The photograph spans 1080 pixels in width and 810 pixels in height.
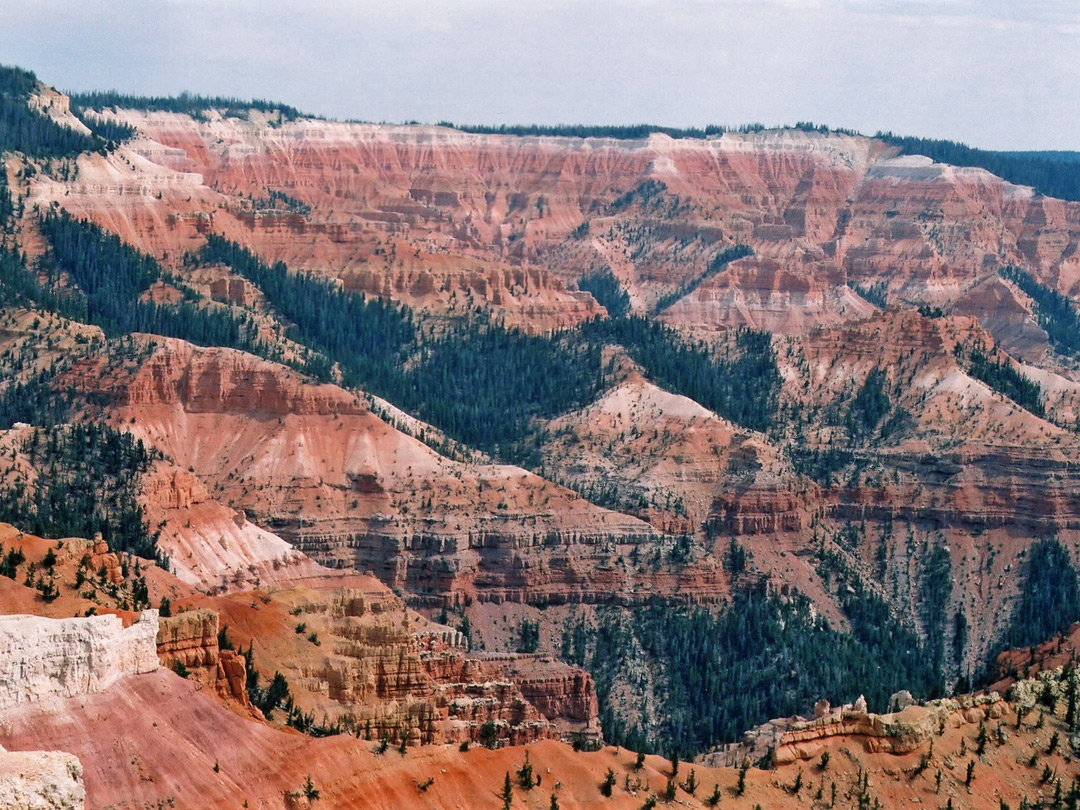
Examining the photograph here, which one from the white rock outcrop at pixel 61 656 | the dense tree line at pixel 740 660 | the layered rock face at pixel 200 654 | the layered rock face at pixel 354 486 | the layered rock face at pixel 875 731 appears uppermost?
the white rock outcrop at pixel 61 656

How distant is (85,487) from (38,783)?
93805 millimetres

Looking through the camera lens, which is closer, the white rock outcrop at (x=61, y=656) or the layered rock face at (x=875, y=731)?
the white rock outcrop at (x=61, y=656)

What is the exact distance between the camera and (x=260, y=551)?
15625 centimetres

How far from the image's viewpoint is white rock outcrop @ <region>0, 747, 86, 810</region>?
200 ft

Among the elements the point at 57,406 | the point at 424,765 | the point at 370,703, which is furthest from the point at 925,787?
the point at 57,406

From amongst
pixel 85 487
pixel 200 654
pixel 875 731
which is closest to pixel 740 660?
pixel 85 487

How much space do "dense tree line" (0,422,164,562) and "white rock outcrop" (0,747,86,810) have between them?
6908 centimetres

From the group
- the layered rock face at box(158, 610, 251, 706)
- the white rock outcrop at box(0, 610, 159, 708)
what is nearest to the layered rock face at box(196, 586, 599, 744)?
the layered rock face at box(158, 610, 251, 706)

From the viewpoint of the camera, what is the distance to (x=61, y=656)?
8038cm

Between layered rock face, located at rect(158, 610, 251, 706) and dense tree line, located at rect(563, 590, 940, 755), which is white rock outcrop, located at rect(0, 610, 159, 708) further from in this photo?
dense tree line, located at rect(563, 590, 940, 755)

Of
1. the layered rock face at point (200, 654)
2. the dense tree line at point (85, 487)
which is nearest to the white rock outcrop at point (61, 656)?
the layered rock face at point (200, 654)

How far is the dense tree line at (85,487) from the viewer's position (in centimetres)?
14100

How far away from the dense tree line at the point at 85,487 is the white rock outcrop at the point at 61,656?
49.5m

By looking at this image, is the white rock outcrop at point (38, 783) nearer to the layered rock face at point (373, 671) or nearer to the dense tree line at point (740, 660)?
the layered rock face at point (373, 671)
